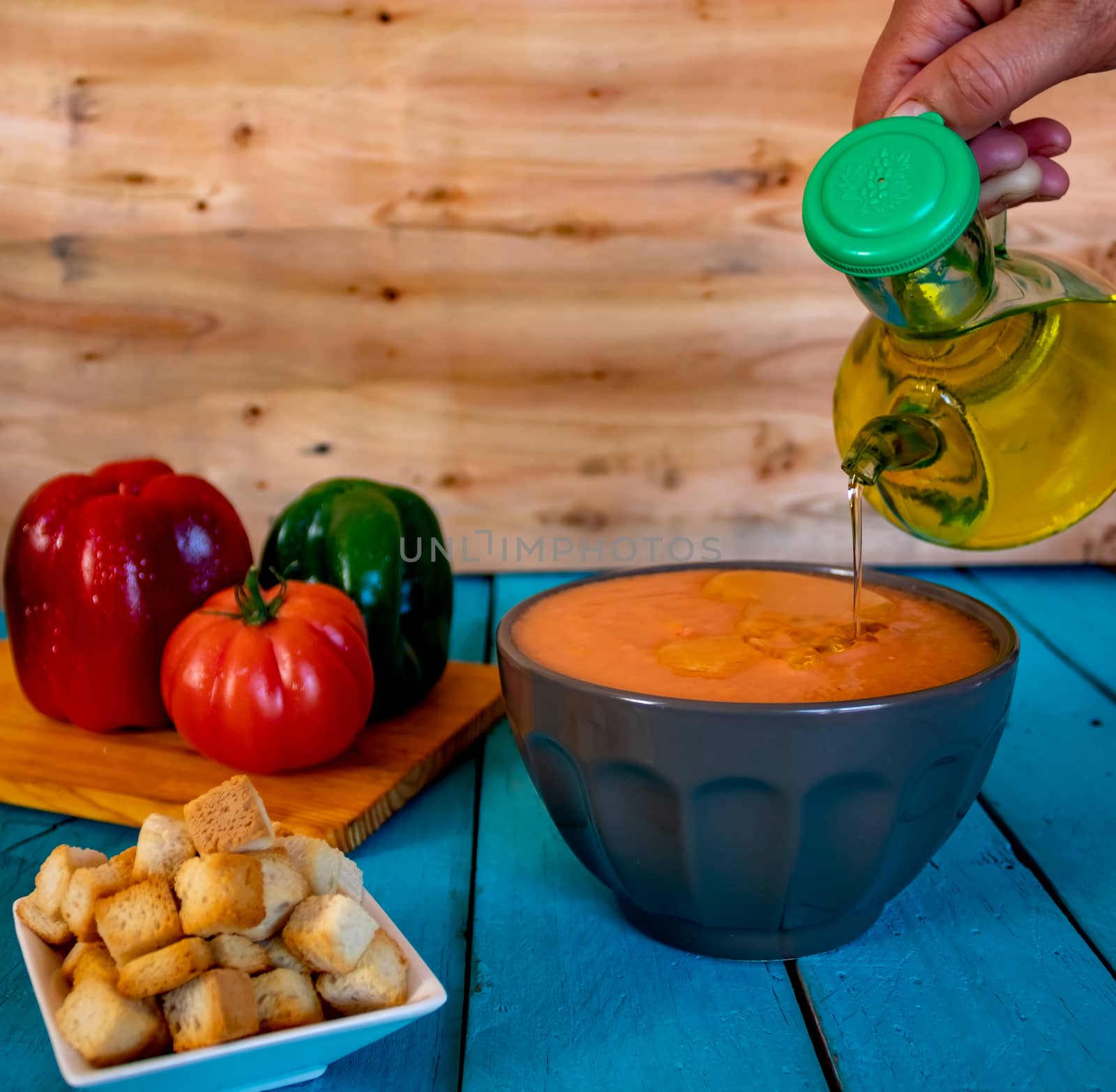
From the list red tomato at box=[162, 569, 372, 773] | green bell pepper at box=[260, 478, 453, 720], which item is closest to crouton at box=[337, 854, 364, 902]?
red tomato at box=[162, 569, 372, 773]

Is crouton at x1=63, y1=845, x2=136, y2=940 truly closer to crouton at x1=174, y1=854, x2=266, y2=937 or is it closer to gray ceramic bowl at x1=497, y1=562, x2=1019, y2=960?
crouton at x1=174, y1=854, x2=266, y2=937

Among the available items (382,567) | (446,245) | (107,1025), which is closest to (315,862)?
(107,1025)

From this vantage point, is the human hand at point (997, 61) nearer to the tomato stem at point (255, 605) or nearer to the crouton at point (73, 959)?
the tomato stem at point (255, 605)

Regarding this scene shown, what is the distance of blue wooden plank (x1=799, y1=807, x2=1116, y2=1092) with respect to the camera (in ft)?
1.82

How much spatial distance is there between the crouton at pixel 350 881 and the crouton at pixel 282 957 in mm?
44

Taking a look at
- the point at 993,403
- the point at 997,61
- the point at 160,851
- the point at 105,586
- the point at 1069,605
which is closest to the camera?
the point at 160,851

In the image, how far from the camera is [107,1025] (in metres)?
0.49

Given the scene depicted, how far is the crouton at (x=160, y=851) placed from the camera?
0.59 meters

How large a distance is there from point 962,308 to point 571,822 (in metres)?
0.39

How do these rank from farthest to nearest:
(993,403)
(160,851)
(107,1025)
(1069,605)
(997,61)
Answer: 1. (1069,605)
2. (993,403)
3. (997,61)
4. (160,851)
5. (107,1025)

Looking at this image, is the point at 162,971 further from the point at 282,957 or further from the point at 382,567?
the point at 382,567

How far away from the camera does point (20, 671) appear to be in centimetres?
99

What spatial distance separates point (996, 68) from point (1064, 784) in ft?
1.69

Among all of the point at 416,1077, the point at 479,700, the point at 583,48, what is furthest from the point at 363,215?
the point at 416,1077
